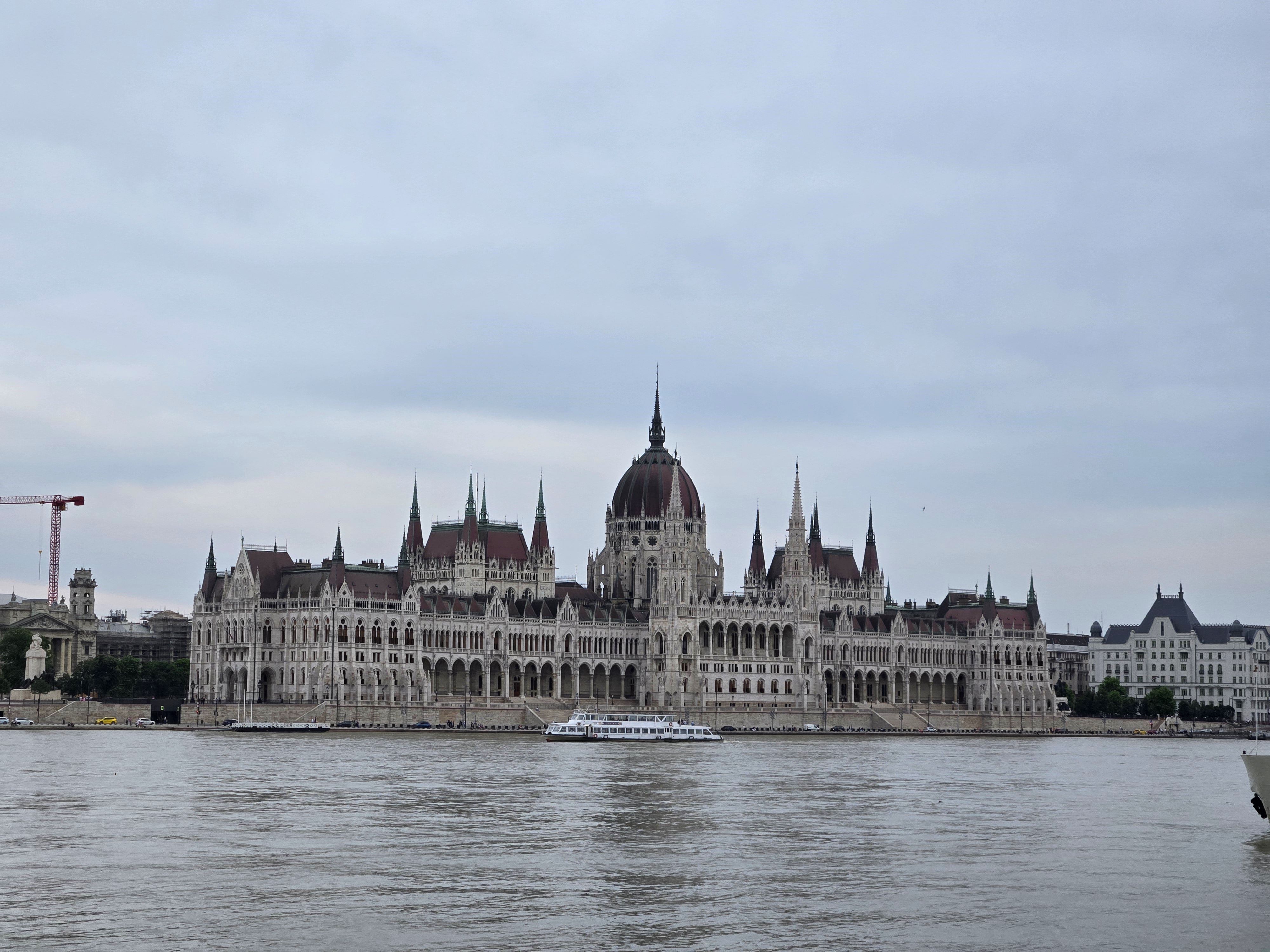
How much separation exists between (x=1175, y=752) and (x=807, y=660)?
185 feet

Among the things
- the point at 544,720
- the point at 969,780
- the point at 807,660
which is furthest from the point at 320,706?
the point at 969,780

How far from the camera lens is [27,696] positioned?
160 m

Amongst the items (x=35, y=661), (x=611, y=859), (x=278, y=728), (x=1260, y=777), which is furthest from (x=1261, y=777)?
(x=35, y=661)

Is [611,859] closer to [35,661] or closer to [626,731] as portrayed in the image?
[626,731]

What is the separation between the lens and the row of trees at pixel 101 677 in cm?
17538

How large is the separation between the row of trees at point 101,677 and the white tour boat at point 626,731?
48.1 m

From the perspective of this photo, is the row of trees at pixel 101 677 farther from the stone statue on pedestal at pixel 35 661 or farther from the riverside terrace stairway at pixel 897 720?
the riverside terrace stairway at pixel 897 720

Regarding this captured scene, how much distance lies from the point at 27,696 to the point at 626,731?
5257cm

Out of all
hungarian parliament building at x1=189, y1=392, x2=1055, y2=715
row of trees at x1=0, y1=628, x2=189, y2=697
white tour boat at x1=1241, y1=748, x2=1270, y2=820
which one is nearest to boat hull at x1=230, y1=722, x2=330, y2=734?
hungarian parliament building at x1=189, y1=392, x2=1055, y2=715

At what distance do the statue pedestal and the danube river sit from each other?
6658 centimetres

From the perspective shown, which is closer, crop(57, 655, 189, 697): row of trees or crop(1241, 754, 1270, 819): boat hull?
crop(1241, 754, 1270, 819): boat hull

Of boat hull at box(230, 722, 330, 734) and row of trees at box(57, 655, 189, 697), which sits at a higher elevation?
row of trees at box(57, 655, 189, 697)

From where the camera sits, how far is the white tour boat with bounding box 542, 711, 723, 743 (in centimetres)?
14525

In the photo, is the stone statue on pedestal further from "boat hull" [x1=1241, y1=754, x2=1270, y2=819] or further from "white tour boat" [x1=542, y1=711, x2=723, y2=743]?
"boat hull" [x1=1241, y1=754, x2=1270, y2=819]
